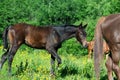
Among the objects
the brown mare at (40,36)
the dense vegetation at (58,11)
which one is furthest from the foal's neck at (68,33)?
the dense vegetation at (58,11)

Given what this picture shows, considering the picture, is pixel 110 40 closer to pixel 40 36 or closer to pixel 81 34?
pixel 81 34

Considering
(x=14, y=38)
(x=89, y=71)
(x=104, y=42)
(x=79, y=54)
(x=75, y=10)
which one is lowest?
(x=79, y=54)

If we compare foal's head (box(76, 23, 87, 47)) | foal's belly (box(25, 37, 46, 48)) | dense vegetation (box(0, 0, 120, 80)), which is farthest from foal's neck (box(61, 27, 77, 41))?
dense vegetation (box(0, 0, 120, 80))

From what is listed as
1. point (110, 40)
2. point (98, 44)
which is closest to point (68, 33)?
point (98, 44)

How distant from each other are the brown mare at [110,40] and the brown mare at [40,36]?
9.63 ft

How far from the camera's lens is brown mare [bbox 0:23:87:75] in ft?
34.6

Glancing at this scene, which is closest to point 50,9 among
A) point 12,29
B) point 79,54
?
point 79,54

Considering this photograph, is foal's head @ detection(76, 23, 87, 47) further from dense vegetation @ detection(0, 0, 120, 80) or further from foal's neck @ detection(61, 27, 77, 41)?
dense vegetation @ detection(0, 0, 120, 80)

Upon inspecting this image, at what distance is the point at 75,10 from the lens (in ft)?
128

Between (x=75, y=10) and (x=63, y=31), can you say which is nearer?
(x=63, y=31)

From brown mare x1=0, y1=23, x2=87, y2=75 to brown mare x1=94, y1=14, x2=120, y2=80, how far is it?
9.63ft

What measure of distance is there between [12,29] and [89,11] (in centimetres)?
2733

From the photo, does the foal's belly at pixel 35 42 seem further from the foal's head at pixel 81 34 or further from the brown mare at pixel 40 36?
the foal's head at pixel 81 34

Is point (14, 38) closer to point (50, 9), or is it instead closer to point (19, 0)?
point (50, 9)
